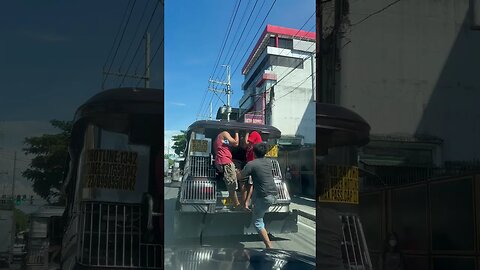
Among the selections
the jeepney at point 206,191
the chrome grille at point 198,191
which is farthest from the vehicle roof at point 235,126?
the chrome grille at point 198,191

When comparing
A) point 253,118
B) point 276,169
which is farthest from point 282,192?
point 253,118

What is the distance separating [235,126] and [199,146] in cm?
16

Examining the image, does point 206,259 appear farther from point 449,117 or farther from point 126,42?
point 449,117

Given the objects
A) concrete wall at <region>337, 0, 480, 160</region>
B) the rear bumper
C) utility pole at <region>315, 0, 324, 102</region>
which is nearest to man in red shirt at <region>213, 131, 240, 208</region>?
the rear bumper

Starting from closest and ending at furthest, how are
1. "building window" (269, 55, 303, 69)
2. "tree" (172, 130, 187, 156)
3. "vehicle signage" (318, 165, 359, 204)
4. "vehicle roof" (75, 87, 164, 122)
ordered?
"tree" (172, 130, 187, 156) < "vehicle roof" (75, 87, 164, 122) < "building window" (269, 55, 303, 69) < "vehicle signage" (318, 165, 359, 204)

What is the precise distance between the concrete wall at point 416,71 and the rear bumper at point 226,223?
0.60 meters

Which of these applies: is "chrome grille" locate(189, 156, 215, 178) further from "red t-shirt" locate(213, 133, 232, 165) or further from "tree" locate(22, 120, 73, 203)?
"tree" locate(22, 120, 73, 203)

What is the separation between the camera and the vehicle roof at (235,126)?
1.83 m

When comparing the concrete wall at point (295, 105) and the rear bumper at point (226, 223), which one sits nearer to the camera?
the rear bumper at point (226, 223)

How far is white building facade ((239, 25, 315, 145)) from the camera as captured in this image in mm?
1936

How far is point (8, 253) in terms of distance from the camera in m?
1.94

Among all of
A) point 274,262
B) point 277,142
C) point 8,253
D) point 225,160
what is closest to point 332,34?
point 277,142

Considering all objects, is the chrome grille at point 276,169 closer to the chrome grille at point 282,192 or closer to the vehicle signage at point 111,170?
the chrome grille at point 282,192

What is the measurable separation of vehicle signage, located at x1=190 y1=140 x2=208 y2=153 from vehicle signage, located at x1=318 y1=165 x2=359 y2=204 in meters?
0.61
